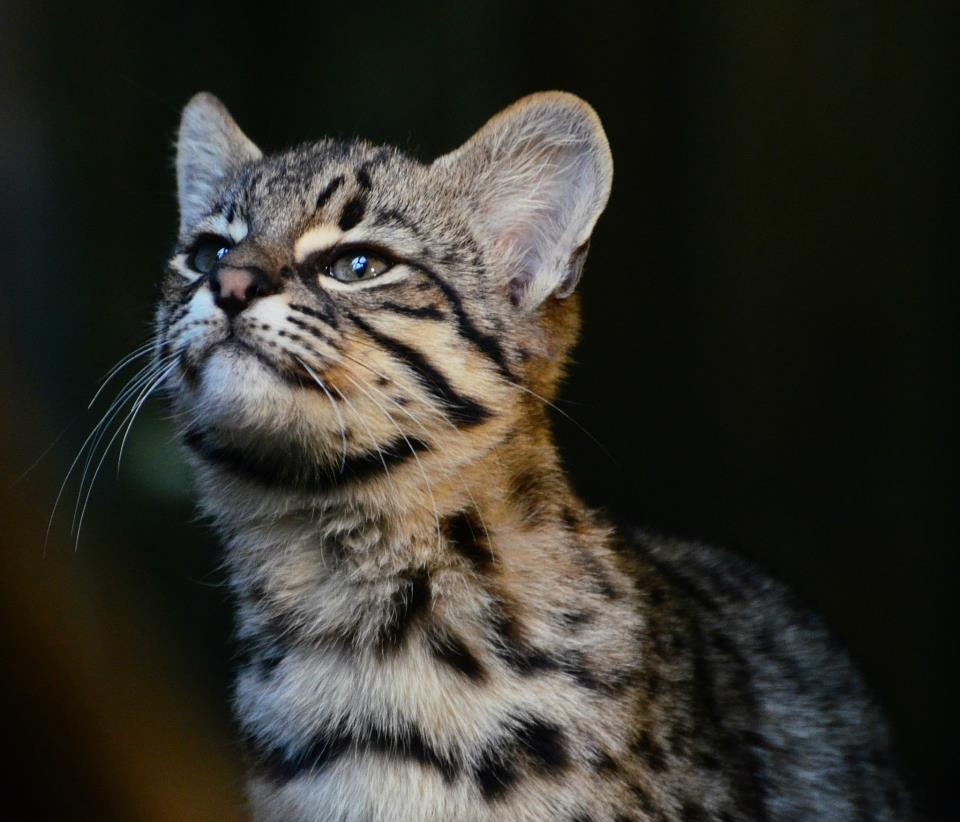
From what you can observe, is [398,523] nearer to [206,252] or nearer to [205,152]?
[206,252]

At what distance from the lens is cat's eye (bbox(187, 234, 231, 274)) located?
10.2ft

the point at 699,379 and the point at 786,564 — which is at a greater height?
the point at 699,379

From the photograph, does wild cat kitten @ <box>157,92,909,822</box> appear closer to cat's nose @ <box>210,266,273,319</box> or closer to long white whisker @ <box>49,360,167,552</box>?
cat's nose @ <box>210,266,273,319</box>

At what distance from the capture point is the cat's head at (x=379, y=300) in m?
2.65

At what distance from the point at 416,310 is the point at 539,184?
1.69 ft

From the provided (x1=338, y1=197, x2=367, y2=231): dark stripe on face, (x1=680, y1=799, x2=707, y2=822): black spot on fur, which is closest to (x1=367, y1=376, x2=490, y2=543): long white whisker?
(x1=338, y1=197, x2=367, y2=231): dark stripe on face

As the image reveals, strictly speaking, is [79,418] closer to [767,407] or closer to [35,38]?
[35,38]

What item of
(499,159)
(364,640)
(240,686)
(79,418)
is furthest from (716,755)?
(79,418)

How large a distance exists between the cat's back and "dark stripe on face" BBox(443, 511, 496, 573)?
454 mm

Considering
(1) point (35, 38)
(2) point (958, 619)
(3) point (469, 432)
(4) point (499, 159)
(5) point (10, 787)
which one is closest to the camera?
(5) point (10, 787)

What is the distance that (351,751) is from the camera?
2.68 metres

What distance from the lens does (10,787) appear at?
8.55 ft

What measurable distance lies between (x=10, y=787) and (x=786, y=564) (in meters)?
3.44

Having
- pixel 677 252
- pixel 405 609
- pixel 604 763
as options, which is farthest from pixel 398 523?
Answer: pixel 677 252
